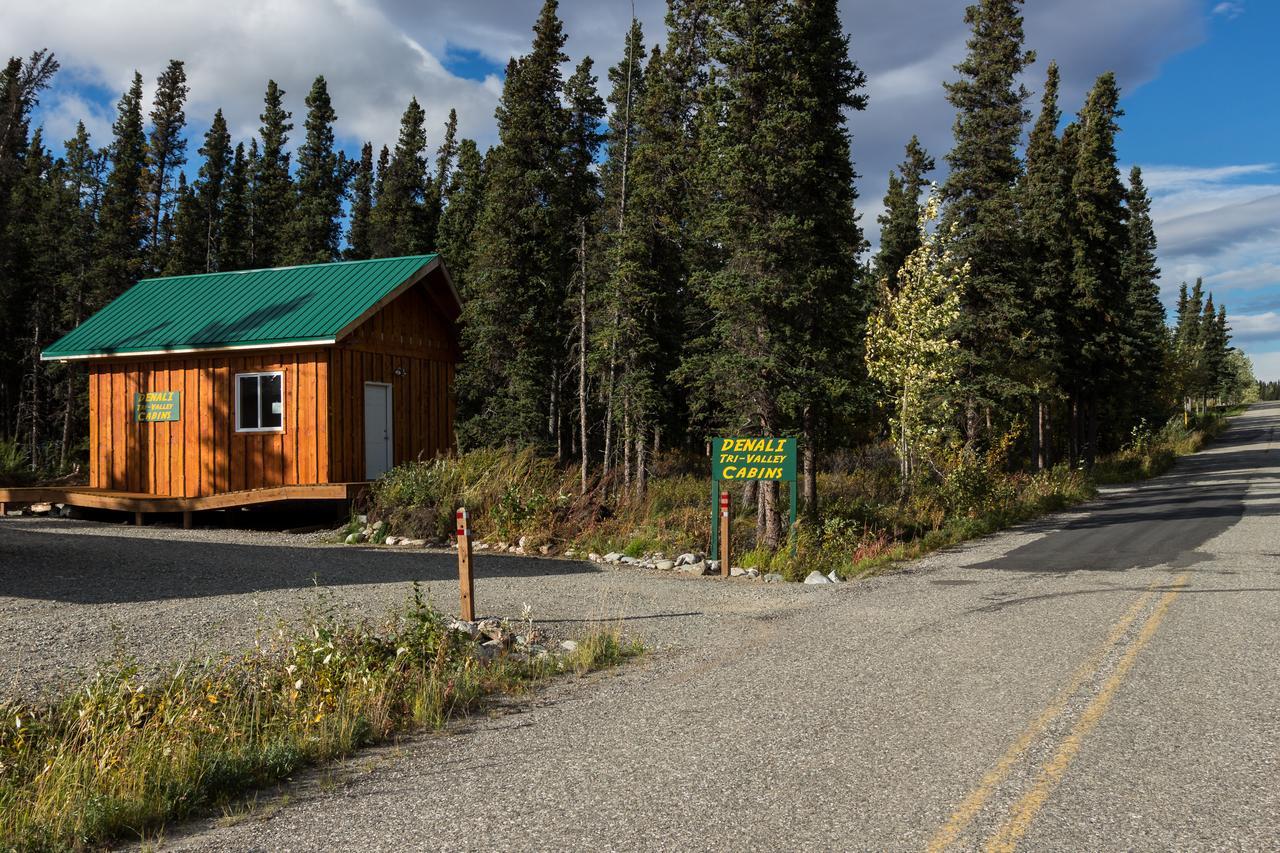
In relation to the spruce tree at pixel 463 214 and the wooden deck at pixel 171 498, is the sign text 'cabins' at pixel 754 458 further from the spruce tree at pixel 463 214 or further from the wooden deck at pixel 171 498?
the spruce tree at pixel 463 214

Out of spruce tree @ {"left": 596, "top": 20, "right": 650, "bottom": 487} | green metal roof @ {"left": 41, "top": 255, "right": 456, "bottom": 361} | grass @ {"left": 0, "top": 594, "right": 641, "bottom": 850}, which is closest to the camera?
grass @ {"left": 0, "top": 594, "right": 641, "bottom": 850}

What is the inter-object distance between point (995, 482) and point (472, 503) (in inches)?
474

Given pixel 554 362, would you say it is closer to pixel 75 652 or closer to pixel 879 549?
pixel 879 549

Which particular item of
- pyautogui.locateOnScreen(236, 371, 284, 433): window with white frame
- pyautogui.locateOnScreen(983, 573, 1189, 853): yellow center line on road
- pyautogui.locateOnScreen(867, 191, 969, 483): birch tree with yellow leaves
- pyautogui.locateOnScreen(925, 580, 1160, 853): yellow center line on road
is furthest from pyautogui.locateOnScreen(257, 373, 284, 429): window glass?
pyautogui.locateOnScreen(983, 573, 1189, 853): yellow center line on road

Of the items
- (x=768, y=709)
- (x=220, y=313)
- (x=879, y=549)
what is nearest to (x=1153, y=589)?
(x=879, y=549)

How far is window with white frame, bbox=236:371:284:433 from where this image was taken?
19.0 m

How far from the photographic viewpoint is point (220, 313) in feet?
66.5

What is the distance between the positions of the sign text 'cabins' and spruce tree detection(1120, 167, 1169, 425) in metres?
34.2

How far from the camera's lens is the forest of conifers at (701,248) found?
601 inches

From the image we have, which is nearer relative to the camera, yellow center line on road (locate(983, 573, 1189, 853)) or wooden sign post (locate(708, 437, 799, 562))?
yellow center line on road (locate(983, 573, 1189, 853))

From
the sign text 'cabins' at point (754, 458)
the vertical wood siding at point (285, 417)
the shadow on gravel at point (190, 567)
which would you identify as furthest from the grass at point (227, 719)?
the vertical wood siding at point (285, 417)

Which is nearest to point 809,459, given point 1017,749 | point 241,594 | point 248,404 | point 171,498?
point 241,594

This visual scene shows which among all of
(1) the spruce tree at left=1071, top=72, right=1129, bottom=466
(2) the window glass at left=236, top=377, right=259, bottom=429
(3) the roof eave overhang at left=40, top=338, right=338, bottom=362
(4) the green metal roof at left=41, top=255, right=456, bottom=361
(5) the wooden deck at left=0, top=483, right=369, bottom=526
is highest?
(1) the spruce tree at left=1071, top=72, right=1129, bottom=466

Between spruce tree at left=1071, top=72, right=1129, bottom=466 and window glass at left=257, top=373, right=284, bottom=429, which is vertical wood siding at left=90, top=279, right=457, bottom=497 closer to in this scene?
window glass at left=257, top=373, right=284, bottom=429
